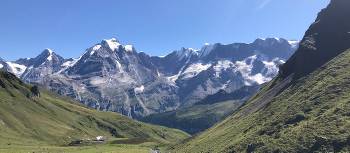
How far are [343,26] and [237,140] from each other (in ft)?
272

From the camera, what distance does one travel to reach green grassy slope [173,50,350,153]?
96.7 metres

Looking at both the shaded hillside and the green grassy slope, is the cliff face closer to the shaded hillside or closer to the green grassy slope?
the shaded hillside

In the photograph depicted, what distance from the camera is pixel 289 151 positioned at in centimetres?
9725

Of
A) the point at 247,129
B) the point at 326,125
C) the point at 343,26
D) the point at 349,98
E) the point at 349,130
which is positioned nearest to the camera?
the point at 349,130

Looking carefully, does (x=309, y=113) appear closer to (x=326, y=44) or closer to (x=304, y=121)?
(x=304, y=121)

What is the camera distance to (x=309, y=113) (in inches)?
4599

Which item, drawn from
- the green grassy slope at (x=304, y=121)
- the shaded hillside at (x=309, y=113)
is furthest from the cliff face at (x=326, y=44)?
the green grassy slope at (x=304, y=121)

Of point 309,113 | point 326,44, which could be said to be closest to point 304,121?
point 309,113

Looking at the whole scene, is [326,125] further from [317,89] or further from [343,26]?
[343,26]

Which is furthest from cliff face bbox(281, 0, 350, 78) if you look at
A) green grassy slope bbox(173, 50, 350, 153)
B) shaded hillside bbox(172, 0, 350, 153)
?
green grassy slope bbox(173, 50, 350, 153)

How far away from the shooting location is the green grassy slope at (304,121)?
96.7 m

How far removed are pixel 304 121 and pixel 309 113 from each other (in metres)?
4.98

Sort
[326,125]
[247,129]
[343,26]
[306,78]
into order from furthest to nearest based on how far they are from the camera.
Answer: [343,26]
[306,78]
[247,129]
[326,125]

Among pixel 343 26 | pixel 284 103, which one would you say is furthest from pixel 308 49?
pixel 284 103
